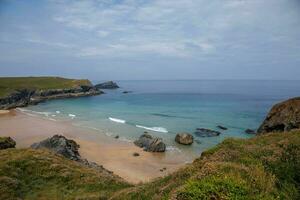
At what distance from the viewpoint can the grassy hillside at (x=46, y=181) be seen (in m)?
22.5

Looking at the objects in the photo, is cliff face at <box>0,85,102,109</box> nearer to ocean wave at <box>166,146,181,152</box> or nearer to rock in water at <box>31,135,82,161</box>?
rock in water at <box>31,135,82,161</box>

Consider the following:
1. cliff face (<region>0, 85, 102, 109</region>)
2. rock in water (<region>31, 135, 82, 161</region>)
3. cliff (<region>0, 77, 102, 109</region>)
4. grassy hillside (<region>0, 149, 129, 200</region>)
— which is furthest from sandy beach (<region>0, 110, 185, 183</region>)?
cliff (<region>0, 77, 102, 109</region>)

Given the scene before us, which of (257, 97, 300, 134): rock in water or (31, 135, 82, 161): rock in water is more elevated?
(257, 97, 300, 134): rock in water

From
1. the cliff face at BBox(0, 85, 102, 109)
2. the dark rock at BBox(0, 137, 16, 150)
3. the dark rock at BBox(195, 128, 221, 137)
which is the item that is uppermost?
the cliff face at BBox(0, 85, 102, 109)

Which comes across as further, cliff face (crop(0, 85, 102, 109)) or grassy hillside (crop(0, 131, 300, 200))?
cliff face (crop(0, 85, 102, 109))

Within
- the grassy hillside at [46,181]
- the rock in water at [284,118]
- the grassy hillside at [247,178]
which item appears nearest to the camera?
the grassy hillside at [247,178]

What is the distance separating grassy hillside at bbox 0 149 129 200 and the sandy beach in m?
11.0

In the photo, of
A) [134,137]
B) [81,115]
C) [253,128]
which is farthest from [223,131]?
[81,115]

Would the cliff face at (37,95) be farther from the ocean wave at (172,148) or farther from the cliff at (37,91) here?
the ocean wave at (172,148)

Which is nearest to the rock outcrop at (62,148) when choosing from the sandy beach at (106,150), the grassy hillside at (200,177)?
the sandy beach at (106,150)

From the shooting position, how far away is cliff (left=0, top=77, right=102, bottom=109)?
11988cm

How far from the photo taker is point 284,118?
3212cm

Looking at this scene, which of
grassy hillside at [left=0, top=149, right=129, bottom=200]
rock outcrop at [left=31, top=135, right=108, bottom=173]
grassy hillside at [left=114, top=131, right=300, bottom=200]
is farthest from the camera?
rock outcrop at [left=31, top=135, right=108, bottom=173]

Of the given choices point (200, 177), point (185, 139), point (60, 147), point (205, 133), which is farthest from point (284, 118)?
point (60, 147)
